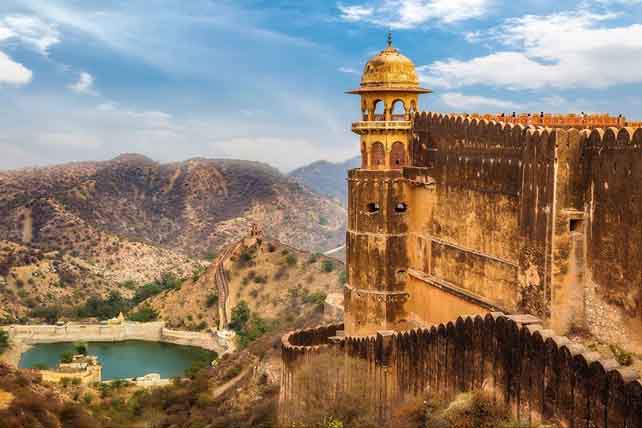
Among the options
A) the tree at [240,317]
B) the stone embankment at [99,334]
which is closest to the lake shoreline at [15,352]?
the stone embankment at [99,334]

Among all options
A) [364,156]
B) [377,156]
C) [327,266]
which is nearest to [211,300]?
[327,266]

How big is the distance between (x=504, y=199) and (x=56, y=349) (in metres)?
48.5

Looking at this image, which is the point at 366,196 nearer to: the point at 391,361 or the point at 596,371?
the point at 391,361

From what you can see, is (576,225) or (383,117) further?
(383,117)

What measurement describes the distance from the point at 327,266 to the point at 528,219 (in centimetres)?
4137

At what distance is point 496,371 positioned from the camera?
13.0m

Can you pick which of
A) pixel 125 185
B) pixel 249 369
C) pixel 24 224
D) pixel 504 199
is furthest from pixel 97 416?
pixel 125 185

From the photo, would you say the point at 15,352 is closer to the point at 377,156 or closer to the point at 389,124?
the point at 377,156

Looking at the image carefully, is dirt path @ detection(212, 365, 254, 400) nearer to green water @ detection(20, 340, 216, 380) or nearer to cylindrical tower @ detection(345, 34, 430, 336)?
cylindrical tower @ detection(345, 34, 430, 336)

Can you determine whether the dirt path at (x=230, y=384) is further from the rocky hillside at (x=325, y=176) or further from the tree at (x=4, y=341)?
the rocky hillside at (x=325, y=176)

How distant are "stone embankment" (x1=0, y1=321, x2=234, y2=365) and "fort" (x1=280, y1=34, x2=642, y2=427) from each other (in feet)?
118

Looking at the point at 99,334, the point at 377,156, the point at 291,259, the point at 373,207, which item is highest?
the point at 377,156

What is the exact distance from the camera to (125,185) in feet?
341

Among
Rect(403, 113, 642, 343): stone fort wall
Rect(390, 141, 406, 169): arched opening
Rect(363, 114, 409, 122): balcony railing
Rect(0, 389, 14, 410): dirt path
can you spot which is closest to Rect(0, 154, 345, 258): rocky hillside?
Rect(0, 389, 14, 410): dirt path
